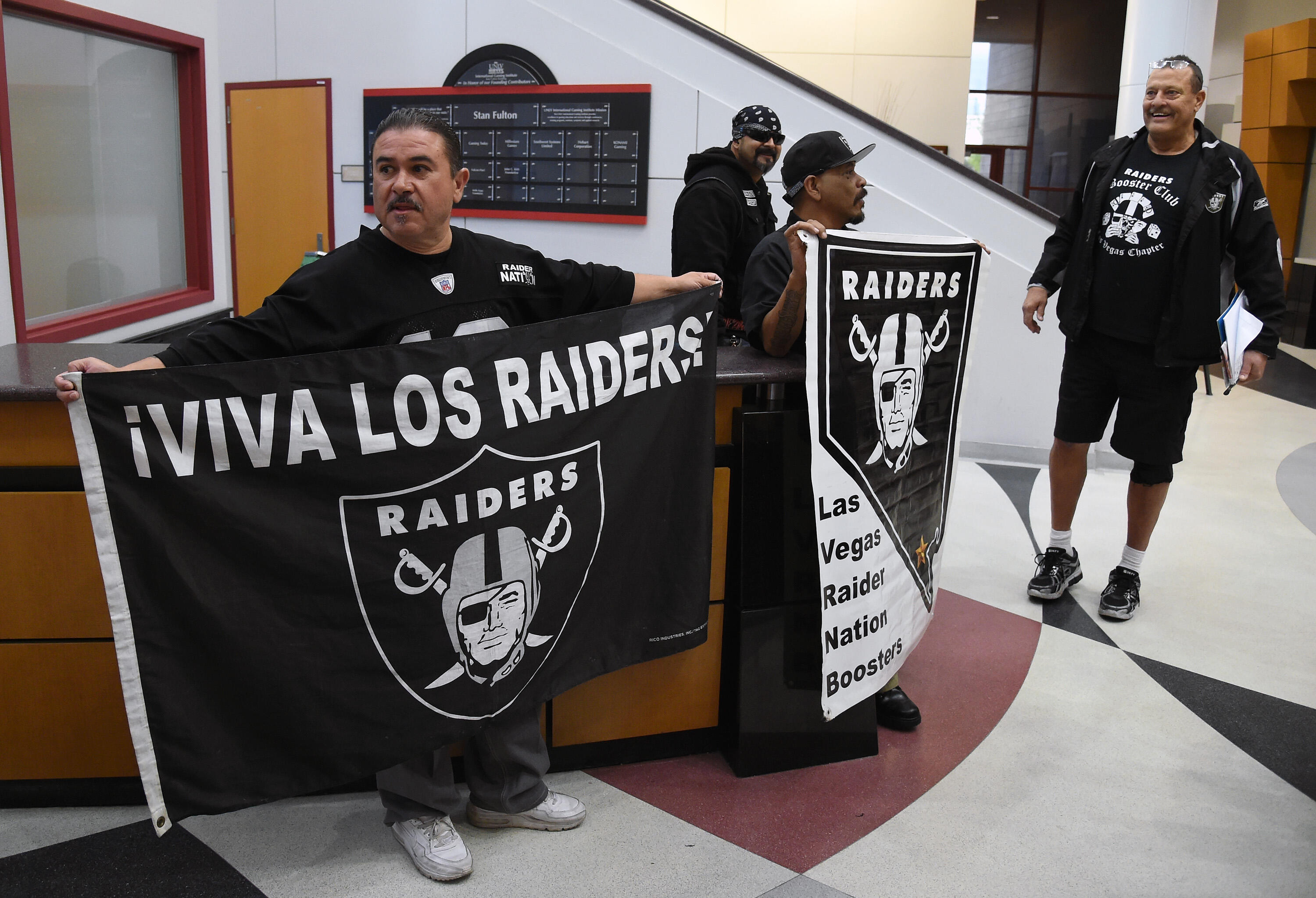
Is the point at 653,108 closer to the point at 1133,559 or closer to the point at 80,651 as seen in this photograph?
the point at 1133,559

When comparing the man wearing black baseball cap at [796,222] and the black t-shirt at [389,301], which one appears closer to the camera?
the black t-shirt at [389,301]

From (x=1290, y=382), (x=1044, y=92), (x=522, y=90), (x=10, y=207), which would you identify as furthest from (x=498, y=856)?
(x=1044, y=92)

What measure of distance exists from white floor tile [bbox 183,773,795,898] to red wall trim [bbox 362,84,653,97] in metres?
4.38

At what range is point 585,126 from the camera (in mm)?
5789

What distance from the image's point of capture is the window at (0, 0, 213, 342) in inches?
159

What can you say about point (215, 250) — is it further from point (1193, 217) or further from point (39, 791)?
point (1193, 217)

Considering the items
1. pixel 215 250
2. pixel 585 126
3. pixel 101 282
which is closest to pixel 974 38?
pixel 585 126

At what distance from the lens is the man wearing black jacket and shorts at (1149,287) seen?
304 cm

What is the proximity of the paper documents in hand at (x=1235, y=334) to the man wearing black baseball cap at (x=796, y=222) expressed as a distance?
125 centimetres

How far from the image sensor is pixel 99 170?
15.1ft

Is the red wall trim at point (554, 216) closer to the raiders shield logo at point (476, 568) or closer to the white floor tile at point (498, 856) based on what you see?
the raiders shield logo at point (476, 568)

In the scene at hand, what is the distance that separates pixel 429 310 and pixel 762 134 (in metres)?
1.66

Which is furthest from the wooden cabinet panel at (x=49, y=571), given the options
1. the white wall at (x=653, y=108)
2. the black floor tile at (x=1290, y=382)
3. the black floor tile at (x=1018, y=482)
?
the black floor tile at (x=1290, y=382)

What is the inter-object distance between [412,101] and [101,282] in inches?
88.1
